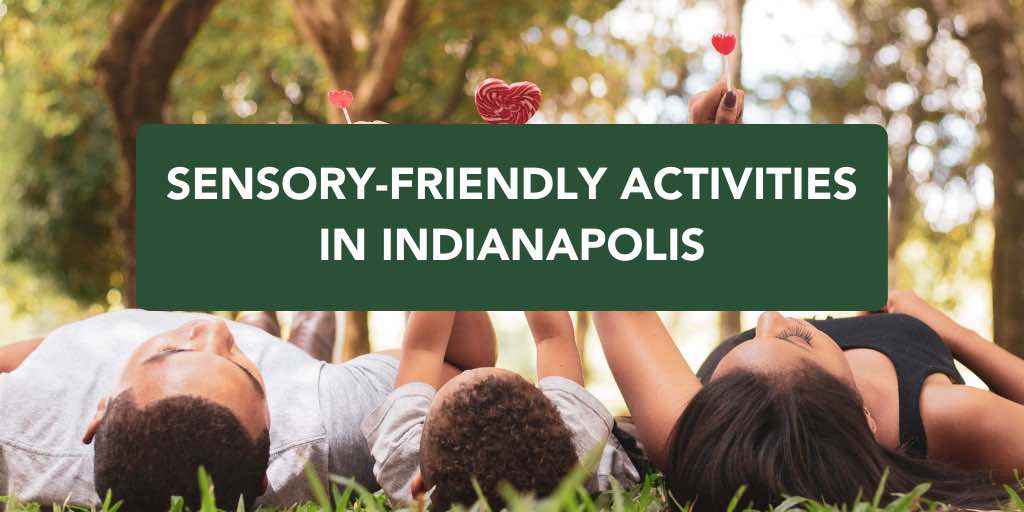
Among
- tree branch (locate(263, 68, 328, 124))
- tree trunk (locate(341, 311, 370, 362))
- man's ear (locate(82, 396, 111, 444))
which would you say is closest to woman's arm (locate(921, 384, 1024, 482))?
man's ear (locate(82, 396, 111, 444))

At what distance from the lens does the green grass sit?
5.54 ft

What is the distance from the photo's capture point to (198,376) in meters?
2.21

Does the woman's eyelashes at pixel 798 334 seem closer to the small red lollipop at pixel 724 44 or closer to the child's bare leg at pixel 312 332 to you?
the small red lollipop at pixel 724 44

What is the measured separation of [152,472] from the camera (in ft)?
6.91

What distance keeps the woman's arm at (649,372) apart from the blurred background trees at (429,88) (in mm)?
173

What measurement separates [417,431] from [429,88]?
35.4ft

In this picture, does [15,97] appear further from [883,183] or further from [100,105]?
[883,183]

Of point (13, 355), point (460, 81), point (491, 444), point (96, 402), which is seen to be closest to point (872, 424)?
point (491, 444)

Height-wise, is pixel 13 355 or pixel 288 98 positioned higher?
pixel 288 98

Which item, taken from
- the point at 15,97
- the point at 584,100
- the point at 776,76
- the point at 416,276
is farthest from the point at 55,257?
the point at 416,276

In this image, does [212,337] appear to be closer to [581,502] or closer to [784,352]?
[581,502]

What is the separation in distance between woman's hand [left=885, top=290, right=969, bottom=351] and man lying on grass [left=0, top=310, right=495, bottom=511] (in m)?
1.57

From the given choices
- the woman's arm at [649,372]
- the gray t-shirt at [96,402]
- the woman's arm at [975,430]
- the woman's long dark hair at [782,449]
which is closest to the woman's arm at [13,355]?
the gray t-shirt at [96,402]

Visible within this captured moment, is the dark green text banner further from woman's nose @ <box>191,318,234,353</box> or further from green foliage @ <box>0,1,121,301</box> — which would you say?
green foliage @ <box>0,1,121,301</box>
